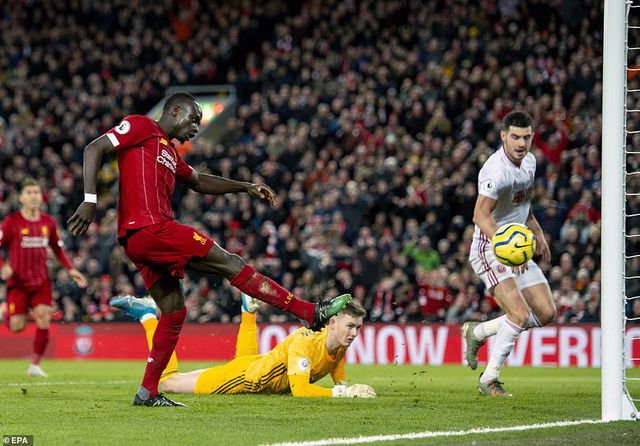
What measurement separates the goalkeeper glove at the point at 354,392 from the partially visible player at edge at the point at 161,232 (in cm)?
100

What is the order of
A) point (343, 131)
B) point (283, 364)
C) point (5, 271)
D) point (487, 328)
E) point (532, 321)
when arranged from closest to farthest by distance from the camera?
point (283, 364) < point (532, 321) < point (487, 328) < point (5, 271) < point (343, 131)

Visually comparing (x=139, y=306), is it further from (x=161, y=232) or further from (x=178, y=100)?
(x=178, y=100)

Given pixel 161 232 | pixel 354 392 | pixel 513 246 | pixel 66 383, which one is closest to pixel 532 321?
pixel 513 246

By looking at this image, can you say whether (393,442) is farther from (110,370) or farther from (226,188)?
(110,370)

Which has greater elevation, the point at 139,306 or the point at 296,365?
the point at 139,306

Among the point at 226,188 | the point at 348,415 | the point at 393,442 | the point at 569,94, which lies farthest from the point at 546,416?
the point at 569,94

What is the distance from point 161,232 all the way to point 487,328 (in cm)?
358

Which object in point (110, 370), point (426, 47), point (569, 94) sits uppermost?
point (426, 47)

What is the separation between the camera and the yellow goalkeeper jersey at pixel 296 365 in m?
8.66

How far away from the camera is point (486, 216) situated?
29.9ft

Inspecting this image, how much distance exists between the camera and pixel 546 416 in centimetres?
752

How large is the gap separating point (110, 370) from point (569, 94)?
33.9 ft

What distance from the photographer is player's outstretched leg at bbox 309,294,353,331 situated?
7.63 m

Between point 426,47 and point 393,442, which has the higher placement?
point 426,47
